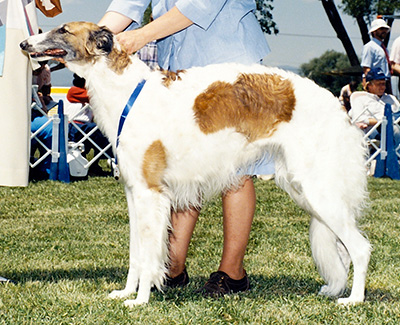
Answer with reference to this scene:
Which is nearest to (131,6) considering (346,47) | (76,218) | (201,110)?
(201,110)

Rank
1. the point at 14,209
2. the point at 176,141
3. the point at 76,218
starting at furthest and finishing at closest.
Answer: the point at 14,209 < the point at 76,218 < the point at 176,141

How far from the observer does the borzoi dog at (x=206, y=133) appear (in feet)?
9.96

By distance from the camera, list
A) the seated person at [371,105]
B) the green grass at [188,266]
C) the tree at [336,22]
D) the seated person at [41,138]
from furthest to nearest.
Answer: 1. the tree at [336,22]
2. the seated person at [371,105]
3. the seated person at [41,138]
4. the green grass at [188,266]

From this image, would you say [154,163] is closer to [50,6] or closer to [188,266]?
[50,6]

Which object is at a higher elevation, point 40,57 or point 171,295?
point 40,57

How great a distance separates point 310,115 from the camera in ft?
9.98

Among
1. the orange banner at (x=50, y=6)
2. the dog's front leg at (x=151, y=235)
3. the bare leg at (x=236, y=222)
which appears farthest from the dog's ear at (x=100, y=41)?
the bare leg at (x=236, y=222)

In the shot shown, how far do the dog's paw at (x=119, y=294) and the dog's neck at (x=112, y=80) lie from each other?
788 mm

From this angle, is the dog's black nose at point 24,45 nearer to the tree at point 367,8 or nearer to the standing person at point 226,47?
the standing person at point 226,47

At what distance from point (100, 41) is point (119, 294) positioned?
1284 mm

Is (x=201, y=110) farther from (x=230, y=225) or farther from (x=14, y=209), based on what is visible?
(x=14, y=209)

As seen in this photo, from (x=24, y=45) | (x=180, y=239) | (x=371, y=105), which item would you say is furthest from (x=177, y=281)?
(x=371, y=105)

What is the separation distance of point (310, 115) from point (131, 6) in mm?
1104

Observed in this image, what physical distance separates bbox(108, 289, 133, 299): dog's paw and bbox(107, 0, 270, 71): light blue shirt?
4.12 ft
